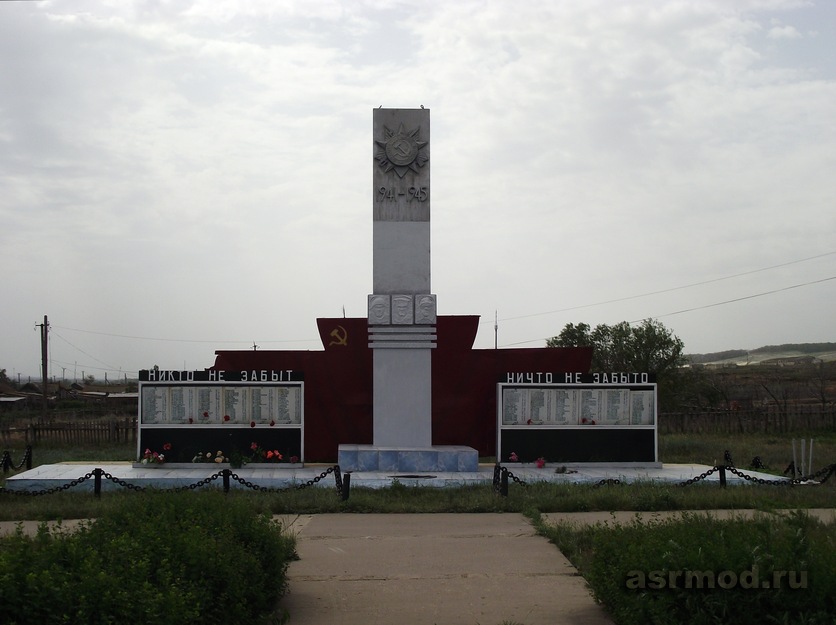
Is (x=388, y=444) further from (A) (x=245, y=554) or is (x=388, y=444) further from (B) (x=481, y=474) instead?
(A) (x=245, y=554)

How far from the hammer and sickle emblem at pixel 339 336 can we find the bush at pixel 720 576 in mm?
12867

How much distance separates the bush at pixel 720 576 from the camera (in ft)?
20.3

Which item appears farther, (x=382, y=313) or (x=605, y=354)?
(x=605, y=354)

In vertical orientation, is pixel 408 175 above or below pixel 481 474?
above

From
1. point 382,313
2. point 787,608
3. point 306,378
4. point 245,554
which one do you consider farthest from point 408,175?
point 787,608

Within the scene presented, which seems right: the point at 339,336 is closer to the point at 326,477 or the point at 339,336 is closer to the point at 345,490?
the point at 326,477

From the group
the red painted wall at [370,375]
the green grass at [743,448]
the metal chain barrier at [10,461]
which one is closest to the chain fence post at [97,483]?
the metal chain barrier at [10,461]

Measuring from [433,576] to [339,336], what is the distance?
37.2 ft

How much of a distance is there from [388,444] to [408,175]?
5714mm

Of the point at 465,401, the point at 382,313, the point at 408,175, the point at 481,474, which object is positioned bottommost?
the point at 481,474

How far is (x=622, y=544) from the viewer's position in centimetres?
755

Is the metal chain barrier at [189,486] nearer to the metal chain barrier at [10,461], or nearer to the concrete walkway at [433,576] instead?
the concrete walkway at [433,576]

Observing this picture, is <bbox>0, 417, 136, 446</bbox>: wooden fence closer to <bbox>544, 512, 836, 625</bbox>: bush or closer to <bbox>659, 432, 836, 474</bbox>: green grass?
<bbox>659, 432, 836, 474</bbox>: green grass

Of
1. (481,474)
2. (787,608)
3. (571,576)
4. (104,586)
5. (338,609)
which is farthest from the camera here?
(481,474)
